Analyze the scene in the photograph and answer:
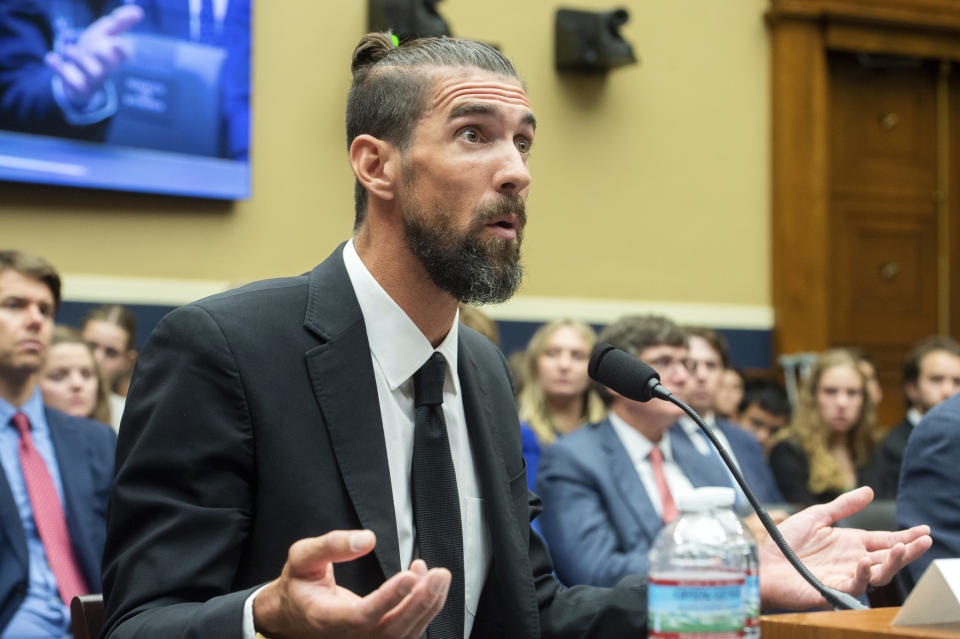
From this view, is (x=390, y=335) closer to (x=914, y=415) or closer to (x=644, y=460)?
(x=644, y=460)

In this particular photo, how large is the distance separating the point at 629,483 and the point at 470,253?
1.79 meters

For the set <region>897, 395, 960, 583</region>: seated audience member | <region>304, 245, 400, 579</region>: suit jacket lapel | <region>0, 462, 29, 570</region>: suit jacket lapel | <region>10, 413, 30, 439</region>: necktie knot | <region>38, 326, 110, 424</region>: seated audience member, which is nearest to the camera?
<region>304, 245, 400, 579</region>: suit jacket lapel

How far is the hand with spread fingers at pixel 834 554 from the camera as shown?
136 cm

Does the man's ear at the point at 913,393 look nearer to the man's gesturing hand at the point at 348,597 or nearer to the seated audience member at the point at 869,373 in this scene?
the seated audience member at the point at 869,373

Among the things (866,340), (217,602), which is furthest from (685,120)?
(217,602)

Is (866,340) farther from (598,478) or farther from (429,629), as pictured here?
(429,629)

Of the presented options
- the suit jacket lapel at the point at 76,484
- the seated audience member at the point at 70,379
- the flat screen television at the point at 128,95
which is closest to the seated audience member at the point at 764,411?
the flat screen television at the point at 128,95

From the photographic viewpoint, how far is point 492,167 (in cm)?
156

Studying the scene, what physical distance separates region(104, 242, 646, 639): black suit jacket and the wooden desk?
37cm

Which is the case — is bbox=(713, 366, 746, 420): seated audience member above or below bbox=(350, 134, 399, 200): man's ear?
below

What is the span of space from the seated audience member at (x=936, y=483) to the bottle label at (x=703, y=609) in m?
1.12

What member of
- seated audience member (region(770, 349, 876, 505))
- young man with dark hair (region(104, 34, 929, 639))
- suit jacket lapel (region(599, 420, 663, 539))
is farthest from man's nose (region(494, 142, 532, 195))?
seated audience member (region(770, 349, 876, 505))

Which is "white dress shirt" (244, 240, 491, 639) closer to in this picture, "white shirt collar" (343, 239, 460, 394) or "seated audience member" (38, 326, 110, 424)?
"white shirt collar" (343, 239, 460, 394)

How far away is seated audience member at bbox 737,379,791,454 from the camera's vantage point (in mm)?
5633
